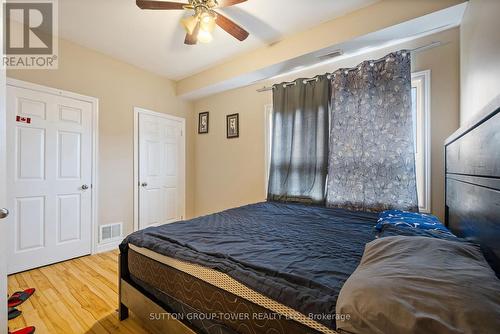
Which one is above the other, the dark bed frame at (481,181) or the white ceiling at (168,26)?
the white ceiling at (168,26)

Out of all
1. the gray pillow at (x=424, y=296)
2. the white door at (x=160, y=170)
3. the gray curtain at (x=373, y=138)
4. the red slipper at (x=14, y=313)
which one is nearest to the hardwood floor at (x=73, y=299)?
the red slipper at (x=14, y=313)

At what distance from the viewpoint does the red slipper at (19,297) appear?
1819mm

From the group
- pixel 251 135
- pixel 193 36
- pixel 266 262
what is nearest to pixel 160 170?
pixel 251 135

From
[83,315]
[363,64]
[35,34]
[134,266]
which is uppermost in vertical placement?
[35,34]

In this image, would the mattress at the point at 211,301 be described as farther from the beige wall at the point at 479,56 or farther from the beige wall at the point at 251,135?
the beige wall at the point at 251,135

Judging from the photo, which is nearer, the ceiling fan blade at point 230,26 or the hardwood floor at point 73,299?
the hardwood floor at point 73,299

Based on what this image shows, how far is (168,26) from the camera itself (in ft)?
7.91

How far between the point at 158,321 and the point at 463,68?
2912 mm

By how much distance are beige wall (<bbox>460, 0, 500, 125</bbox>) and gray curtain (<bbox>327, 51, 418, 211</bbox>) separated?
0.42 m

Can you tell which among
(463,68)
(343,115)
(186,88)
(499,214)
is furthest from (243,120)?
(499,214)

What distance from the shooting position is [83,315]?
1.70 m

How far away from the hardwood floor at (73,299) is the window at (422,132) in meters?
2.63

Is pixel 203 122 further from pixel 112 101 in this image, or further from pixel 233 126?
pixel 112 101

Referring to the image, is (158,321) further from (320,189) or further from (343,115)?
(343,115)
